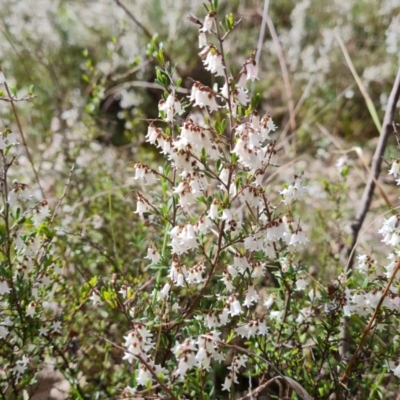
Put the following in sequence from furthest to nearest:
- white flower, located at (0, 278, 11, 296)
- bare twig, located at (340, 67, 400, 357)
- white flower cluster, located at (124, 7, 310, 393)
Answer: bare twig, located at (340, 67, 400, 357)
white flower, located at (0, 278, 11, 296)
white flower cluster, located at (124, 7, 310, 393)

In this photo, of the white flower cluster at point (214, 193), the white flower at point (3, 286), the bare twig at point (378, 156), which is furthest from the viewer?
the bare twig at point (378, 156)

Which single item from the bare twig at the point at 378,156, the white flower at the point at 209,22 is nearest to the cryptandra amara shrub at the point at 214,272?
the white flower at the point at 209,22

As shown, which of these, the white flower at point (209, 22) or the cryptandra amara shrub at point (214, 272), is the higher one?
the white flower at point (209, 22)

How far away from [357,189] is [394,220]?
2564 mm

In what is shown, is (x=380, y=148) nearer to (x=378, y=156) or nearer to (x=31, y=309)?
(x=378, y=156)

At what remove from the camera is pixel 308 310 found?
142cm

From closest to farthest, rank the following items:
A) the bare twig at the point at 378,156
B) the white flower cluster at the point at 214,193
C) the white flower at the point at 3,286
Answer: the white flower cluster at the point at 214,193, the white flower at the point at 3,286, the bare twig at the point at 378,156

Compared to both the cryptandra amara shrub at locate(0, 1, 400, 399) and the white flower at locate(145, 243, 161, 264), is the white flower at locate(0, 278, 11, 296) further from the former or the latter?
the white flower at locate(145, 243, 161, 264)

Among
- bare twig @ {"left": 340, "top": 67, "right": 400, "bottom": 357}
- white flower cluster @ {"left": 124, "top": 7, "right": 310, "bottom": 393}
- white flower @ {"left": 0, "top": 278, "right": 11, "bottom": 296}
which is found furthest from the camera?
bare twig @ {"left": 340, "top": 67, "right": 400, "bottom": 357}

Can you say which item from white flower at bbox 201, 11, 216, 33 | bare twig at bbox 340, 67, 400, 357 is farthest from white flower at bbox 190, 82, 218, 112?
bare twig at bbox 340, 67, 400, 357

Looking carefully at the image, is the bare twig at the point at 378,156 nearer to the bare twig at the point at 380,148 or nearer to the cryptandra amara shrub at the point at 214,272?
the bare twig at the point at 380,148

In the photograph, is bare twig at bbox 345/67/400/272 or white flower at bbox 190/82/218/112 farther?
bare twig at bbox 345/67/400/272

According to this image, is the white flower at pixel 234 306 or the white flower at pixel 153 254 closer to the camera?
the white flower at pixel 234 306

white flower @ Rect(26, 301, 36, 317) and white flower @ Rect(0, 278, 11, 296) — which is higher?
white flower @ Rect(0, 278, 11, 296)
